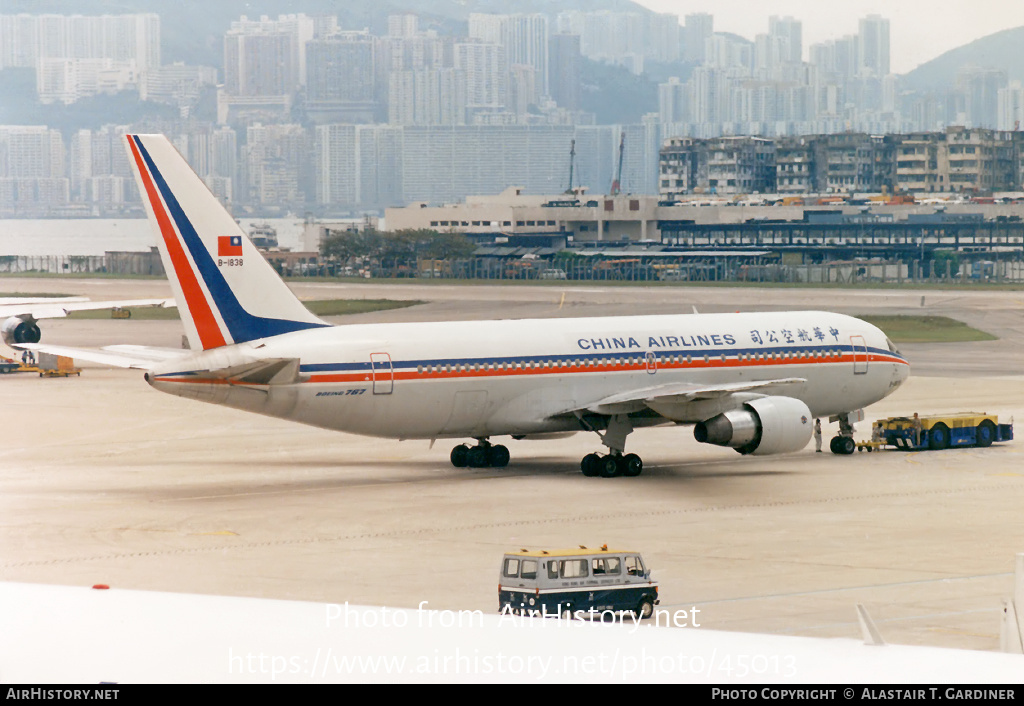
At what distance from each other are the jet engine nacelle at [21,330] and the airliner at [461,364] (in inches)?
1522

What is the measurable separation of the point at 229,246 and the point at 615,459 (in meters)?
12.0

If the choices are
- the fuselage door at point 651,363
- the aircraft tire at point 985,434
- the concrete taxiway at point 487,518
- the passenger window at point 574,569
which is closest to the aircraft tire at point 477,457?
the concrete taxiway at point 487,518

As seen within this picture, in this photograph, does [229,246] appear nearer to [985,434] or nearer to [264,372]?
[264,372]

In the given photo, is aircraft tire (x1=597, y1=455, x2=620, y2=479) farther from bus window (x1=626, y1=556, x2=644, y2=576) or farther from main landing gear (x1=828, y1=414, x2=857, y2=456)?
bus window (x1=626, y1=556, x2=644, y2=576)

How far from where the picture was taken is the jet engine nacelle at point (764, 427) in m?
38.2

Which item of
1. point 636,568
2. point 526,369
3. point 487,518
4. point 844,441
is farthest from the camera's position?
point 844,441

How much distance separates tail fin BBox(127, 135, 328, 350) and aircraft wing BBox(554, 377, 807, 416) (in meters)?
9.68

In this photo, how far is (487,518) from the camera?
109 ft

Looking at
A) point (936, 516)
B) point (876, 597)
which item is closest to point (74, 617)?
point (876, 597)

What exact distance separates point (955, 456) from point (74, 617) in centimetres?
3649

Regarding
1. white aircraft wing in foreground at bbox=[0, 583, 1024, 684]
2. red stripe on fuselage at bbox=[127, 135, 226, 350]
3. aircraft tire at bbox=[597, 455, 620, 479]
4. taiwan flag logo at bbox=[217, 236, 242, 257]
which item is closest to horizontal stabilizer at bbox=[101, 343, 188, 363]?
red stripe on fuselage at bbox=[127, 135, 226, 350]

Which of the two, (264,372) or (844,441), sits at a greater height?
(264,372)

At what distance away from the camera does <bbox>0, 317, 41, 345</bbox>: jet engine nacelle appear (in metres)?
80.6

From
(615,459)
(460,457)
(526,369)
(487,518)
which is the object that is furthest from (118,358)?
(615,459)
